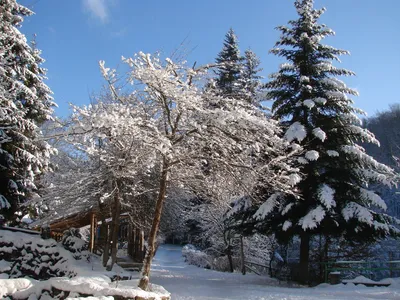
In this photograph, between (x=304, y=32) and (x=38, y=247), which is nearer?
(x=38, y=247)

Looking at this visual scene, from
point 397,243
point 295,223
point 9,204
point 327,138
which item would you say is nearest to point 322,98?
point 327,138

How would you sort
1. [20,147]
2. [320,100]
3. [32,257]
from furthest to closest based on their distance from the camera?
[20,147] → [320,100] → [32,257]

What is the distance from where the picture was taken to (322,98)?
14.3 metres

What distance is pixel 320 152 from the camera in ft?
47.9

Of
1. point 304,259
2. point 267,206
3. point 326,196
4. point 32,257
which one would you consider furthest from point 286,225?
point 32,257

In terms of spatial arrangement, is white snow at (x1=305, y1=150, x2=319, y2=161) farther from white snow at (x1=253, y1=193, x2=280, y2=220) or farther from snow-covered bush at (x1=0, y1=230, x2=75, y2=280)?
snow-covered bush at (x1=0, y1=230, x2=75, y2=280)

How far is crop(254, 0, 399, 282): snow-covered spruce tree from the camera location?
13383 mm

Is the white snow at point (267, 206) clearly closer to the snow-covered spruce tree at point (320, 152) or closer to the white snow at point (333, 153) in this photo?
the snow-covered spruce tree at point (320, 152)

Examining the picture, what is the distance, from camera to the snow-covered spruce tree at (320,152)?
43.9 feet

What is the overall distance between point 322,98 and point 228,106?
8.22 m

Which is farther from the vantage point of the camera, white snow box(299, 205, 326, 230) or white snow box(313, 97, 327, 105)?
white snow box(313, 97, 327, 105)

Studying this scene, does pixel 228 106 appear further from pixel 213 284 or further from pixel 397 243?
pixel 397 243

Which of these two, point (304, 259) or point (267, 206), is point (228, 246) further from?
point (267, 206)

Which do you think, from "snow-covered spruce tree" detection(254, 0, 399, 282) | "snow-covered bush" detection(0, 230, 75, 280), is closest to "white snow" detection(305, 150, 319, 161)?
"snow-covered spruce tree" detection(254, 0, 399, 282)
